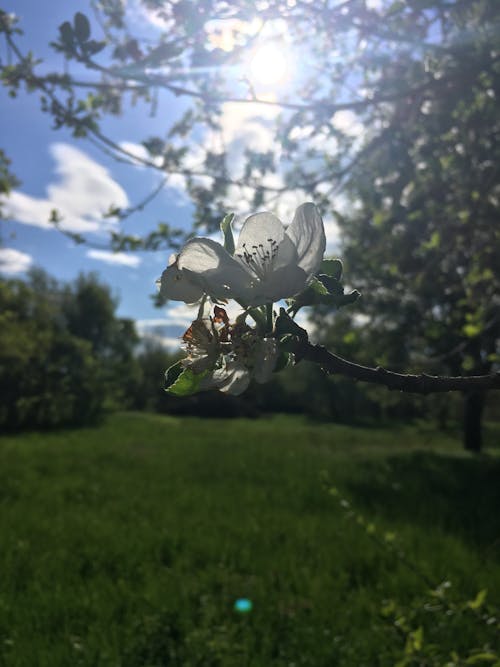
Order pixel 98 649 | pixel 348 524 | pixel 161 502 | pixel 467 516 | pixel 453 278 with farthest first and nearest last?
1. pixel 161 502
2. pixel 467 516
3. pixel 348 524
4. pixel 453 278
5. pixel 98 649

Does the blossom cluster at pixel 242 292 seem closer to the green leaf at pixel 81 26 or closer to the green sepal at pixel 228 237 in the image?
the green sepal at pixel 228 237

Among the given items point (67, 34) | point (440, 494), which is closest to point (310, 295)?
point (67, 34)

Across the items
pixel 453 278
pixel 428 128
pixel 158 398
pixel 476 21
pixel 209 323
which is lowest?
pixel 158 398

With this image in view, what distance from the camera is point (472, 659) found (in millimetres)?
1622

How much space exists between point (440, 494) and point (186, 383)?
8.59 metres

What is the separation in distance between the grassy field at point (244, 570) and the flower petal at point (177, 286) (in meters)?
1.51

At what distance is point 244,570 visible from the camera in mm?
4801

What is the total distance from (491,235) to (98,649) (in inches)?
165

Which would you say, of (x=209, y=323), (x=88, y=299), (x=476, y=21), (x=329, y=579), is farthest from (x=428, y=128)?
(x=88, y=299)

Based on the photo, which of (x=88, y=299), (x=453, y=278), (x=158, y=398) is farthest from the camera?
(x=158, y=398)

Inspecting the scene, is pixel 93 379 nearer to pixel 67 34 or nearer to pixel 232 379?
pixel 67 34

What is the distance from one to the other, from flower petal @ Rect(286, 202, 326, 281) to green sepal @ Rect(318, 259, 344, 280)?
35 millimetres

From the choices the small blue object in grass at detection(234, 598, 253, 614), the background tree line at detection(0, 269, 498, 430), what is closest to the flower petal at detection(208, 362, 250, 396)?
the small blue object in grass at detection(234, 598, 253, 614)

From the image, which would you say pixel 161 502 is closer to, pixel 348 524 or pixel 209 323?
pixel 348 524
